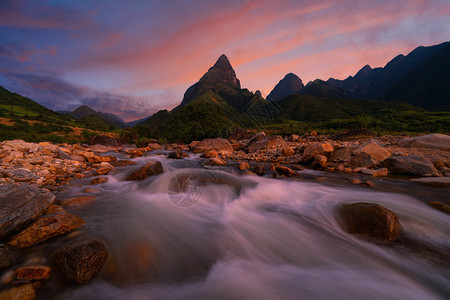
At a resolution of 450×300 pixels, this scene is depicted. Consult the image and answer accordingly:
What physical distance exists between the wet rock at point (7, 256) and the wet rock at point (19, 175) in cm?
537

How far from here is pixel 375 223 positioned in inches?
136

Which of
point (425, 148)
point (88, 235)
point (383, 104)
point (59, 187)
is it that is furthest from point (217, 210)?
point (383, 104)

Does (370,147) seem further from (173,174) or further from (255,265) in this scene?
(173,174)

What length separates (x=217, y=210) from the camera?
518 cm

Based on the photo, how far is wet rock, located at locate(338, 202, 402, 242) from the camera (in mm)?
3363

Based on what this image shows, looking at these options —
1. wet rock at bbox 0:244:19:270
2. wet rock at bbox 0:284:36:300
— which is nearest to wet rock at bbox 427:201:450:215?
wet rock at bbox 0:284:36:300

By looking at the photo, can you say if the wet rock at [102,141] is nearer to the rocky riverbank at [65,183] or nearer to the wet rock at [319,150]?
the rocky riverbank at [65,183]

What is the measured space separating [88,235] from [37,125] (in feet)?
113

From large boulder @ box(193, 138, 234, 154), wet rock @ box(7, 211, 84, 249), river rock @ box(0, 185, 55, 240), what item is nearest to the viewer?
wet rock @ box(7, 211, 84, 249)

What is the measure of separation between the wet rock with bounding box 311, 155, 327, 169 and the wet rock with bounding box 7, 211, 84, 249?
9.95 m

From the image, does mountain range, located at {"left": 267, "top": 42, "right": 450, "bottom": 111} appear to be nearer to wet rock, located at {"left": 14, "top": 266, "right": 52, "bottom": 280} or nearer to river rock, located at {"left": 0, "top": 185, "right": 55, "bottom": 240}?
wet rock, located at {"left": 14, "top": 266, "right": 52, "bottom": 280}

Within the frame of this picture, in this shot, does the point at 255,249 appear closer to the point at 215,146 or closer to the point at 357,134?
the point at 215,146

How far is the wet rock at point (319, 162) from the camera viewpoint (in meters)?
8.88

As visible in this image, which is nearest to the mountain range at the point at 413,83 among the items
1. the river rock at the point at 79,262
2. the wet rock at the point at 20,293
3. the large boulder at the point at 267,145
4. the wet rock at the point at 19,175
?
the large boulder at the point at 267,145
